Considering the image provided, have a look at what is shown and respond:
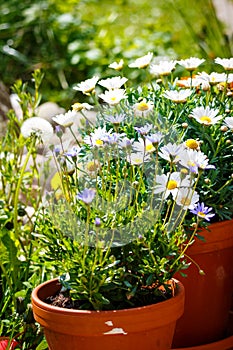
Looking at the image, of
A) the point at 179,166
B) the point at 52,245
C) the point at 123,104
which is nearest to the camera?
the point at 52,245

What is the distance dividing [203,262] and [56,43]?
3249 millimetres

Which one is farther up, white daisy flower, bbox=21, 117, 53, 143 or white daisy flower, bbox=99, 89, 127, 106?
white daisy flower, bbox=99, 89, 127, 106

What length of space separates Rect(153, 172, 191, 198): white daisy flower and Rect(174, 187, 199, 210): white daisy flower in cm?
1

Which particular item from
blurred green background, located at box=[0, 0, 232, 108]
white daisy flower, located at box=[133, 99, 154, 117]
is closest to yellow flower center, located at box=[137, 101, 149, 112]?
white daisy flower, located at box=[133, 99, 154, 117]

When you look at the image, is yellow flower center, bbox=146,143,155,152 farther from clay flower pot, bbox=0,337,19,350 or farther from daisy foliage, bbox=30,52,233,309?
clay flower pot, bbox=0,337,19,350

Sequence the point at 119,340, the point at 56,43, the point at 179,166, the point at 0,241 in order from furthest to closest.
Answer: the point at 56,43, the point at 0,241, the point at 179,166, the point at 119,340

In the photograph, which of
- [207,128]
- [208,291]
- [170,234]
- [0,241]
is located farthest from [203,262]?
[0,241]

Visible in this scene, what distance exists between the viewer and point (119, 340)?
5.22 ft

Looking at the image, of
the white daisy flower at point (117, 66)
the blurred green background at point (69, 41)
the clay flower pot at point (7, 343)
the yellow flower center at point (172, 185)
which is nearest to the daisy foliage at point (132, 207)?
the yellow flower center at point (172, 185)

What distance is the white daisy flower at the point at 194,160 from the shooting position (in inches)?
62.2

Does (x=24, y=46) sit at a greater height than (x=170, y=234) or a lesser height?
lesser

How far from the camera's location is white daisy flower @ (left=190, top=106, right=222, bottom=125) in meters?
1.76

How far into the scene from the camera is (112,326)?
1.57m

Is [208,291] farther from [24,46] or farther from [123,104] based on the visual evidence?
[24,46]
